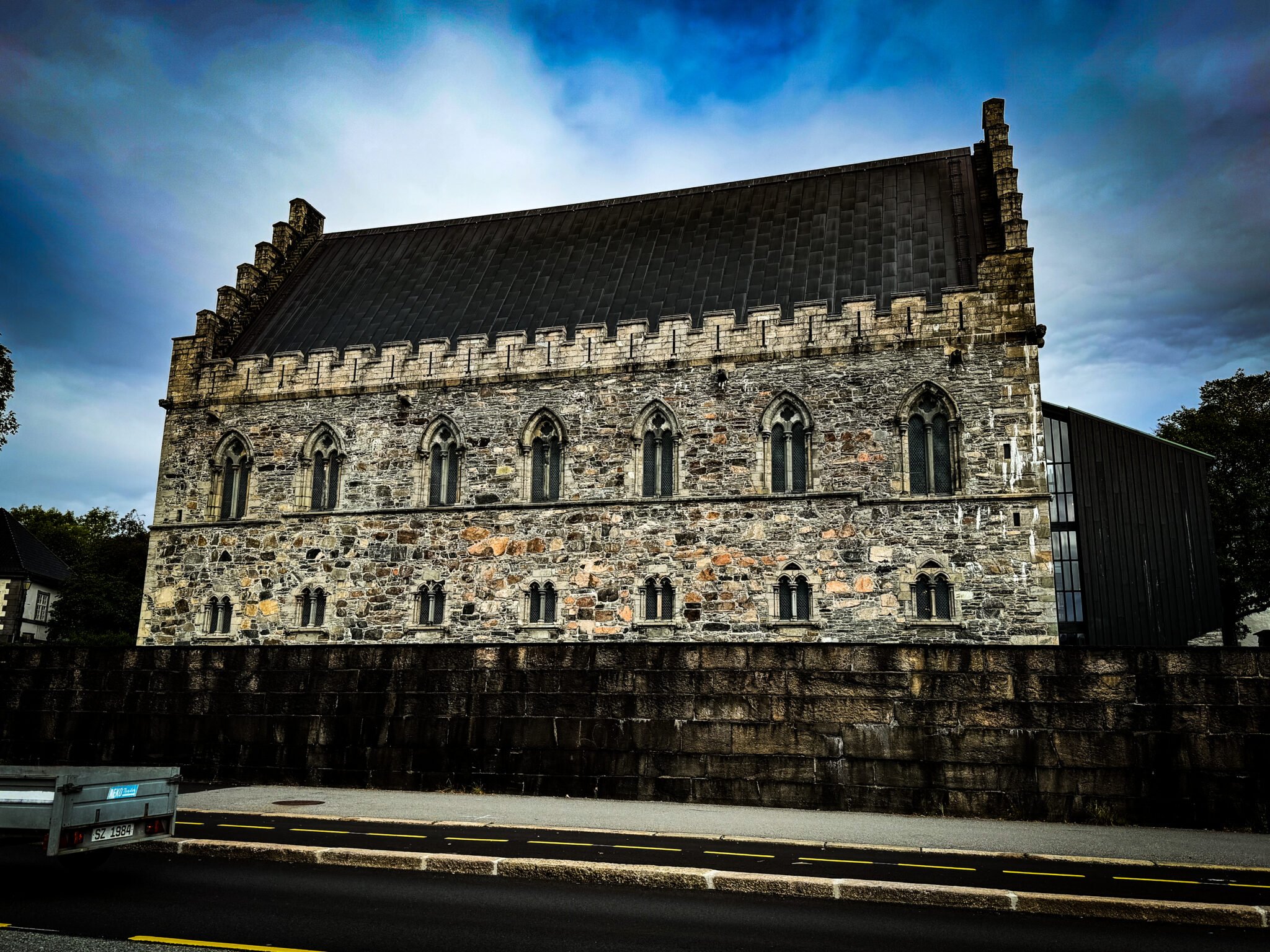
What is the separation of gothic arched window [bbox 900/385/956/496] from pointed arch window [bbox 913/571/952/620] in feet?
6.26

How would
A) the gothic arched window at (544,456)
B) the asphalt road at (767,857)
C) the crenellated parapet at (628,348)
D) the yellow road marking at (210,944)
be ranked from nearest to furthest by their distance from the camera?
the yellow road marking at (210,944) → the asphalt road at (767,857) → the crenellated parapet at (628,348) → the gothic arched window at (544,456)

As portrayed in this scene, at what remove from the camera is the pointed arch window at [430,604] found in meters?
23.4

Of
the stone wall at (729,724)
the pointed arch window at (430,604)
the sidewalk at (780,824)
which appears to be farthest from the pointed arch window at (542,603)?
the sidewalk at (780,824)

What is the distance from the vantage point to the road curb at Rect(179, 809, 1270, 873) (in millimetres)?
9102

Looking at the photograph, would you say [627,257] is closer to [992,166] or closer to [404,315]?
[404,315]

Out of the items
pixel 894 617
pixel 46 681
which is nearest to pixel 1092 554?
pixel 894 617

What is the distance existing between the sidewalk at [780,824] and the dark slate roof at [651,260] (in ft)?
46.7

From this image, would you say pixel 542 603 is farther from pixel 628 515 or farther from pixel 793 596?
pixel 793 596

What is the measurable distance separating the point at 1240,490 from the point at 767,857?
3360 centimetres

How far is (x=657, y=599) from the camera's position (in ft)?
72.6

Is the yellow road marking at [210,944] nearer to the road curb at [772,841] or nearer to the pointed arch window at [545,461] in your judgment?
the road curb at [772,841]

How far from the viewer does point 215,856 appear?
31.1 ft

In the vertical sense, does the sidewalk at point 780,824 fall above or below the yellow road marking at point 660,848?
above

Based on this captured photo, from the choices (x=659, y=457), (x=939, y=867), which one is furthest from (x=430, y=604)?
(x=939, y=867)
